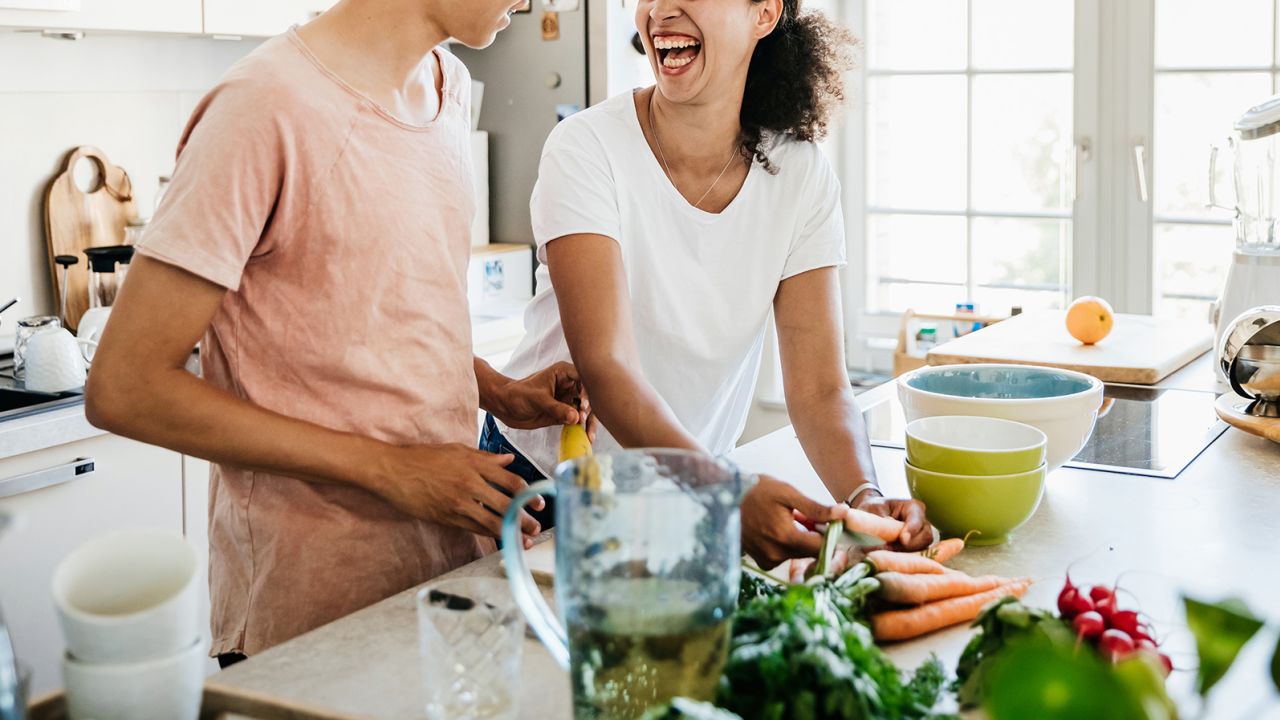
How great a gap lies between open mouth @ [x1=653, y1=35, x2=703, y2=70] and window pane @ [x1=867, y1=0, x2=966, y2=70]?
92.1 inches

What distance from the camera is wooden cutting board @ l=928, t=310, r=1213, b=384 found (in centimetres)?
218

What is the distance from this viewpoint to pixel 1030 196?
3768 millimetres

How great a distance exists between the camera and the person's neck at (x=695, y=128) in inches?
67.7

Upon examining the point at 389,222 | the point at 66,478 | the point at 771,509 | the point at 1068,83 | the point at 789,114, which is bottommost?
the point at 66,478

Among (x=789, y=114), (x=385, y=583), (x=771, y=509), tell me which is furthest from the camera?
(x=789, y=114)

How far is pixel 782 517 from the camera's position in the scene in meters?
1.17

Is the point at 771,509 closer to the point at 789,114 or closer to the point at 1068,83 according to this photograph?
the point at 789,114

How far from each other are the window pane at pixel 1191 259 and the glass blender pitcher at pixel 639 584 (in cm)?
318

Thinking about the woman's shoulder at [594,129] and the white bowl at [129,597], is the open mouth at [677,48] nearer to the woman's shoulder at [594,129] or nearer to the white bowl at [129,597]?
the woman's shoulder at [594,129]

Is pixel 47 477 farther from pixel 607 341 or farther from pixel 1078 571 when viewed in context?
pixel 1078 571

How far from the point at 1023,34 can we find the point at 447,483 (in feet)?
9.79

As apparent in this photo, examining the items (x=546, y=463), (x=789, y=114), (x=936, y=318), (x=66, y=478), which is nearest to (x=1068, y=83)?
(x=936, y=318)

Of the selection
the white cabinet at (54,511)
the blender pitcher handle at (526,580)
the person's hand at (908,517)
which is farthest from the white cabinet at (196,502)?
the blender pitcher handle at (526,580)

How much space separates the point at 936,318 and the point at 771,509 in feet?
9.00
